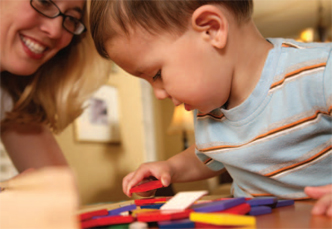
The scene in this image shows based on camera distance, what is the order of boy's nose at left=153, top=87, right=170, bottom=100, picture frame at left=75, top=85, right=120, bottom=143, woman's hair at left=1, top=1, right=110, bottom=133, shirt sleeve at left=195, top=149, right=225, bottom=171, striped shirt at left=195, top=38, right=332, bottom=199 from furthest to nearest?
picture frame at left=75, top=85, right=120, bottom=143 → woman's hair at left=1, top=1, right=110, bottom=133 → shirt sleeve at left=195, top=149, right=225, bottom=171 → boy's nose at left=153, top=87, right=170, bottom=100 → striped shirt at left=195, top=38, right=332, bottom=199

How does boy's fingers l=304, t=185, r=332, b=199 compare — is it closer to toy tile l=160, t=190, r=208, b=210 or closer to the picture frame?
toy tile l=160, t=190, r=208, b=210

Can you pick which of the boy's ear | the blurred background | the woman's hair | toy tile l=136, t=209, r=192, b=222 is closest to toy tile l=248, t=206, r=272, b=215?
toy tile l=136, t=209, r=192, b=222

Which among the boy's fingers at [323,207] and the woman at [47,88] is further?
the woman at [47,88]

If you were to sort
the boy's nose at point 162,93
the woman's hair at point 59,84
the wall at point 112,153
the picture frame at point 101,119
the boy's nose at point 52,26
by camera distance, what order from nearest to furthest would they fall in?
1. the boy's nose at point 162,93
2. the boy's nose at point 52,26
3. the woman's hair at point 59,84
4. the wall at point 112,153
5. the picture frame at point 101,119

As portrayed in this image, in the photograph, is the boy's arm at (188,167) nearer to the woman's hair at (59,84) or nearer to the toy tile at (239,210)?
the toy tile at (239,210)

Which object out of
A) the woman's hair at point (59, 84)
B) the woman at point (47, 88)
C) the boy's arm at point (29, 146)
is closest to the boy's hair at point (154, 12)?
the woman at point (47, 88)

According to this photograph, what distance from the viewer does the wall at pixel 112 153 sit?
2.81 meters

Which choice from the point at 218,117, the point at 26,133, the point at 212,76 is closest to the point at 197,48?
the point at 212,76

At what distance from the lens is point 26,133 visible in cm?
164

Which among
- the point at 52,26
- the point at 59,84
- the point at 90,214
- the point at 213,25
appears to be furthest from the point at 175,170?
the point at 59,84

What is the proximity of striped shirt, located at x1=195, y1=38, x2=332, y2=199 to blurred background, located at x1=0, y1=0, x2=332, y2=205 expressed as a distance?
1.25 meters

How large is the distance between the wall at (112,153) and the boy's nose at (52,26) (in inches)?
52.5

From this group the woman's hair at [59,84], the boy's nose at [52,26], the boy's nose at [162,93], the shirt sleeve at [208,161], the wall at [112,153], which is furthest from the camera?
the wall at [112,153]

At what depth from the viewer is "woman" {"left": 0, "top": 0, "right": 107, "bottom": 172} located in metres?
1.30
